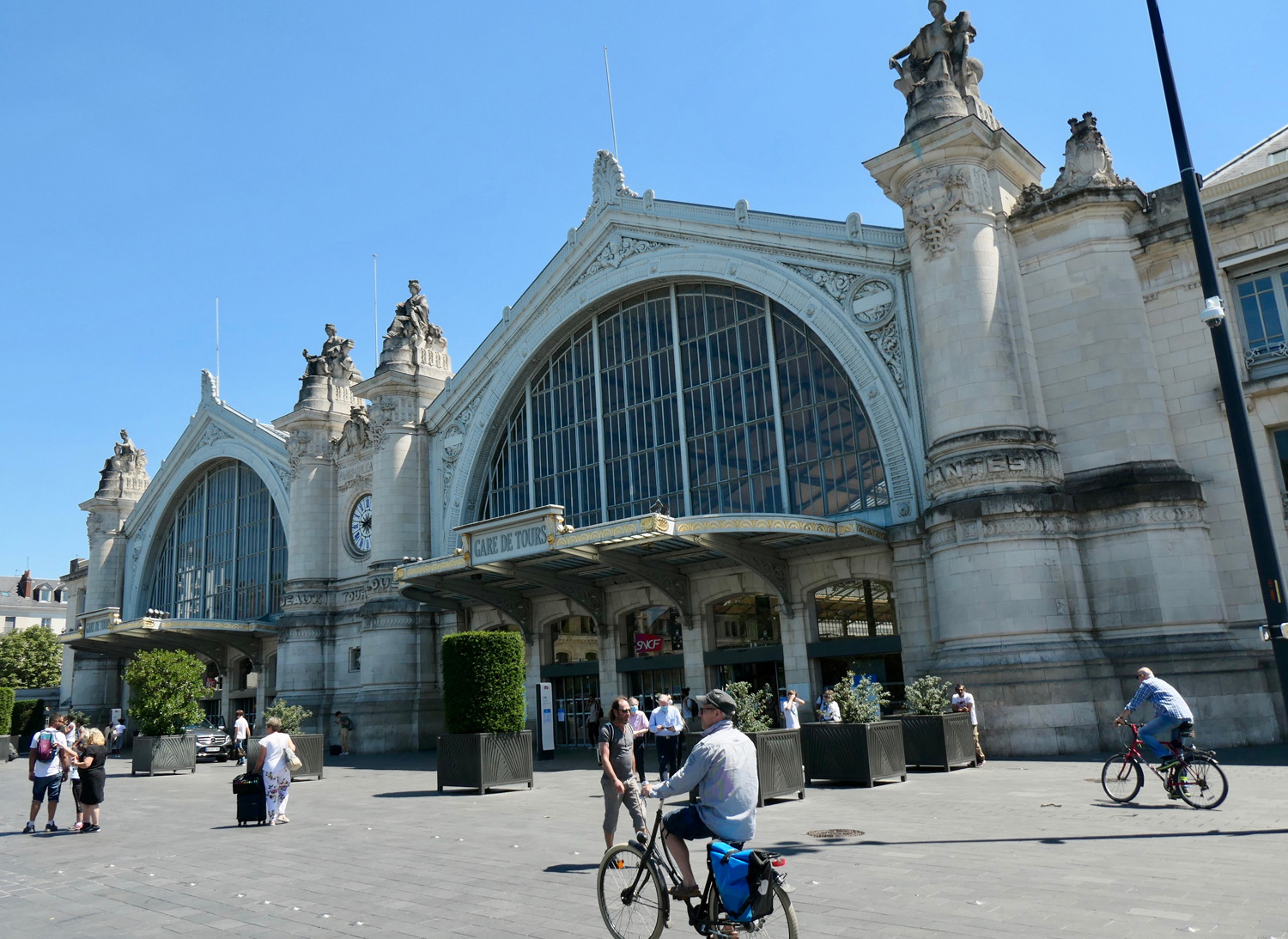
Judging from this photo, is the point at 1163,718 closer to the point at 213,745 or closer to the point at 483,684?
the point at 483,684

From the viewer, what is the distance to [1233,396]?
38.0 feet

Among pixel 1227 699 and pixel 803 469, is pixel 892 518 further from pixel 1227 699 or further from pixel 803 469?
pixel 1227 699

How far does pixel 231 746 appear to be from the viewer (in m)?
35.0

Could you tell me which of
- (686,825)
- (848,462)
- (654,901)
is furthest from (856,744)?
(848,462)

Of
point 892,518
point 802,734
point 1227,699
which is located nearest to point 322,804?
point 802,734

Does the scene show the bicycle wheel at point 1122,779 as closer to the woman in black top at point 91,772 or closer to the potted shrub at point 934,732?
the potted shrub at point 934,732

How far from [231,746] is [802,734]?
2440cm

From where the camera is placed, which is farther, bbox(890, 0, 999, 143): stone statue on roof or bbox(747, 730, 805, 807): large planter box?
bbox(890, 0, 999, 143): stone statue on roof

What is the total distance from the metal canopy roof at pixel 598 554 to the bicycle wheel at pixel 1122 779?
11.6m

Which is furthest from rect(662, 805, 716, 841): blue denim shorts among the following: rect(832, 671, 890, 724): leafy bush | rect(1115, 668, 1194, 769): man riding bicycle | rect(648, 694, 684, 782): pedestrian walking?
rect(648, 694, 684, 782): pedestrian walking

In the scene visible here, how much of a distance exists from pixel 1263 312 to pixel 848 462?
1029 cm

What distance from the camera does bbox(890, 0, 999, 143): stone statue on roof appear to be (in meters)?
25.2

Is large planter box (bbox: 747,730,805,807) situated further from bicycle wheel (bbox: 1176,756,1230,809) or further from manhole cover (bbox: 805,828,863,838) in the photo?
bicycle wheel (bbox: 1176,756,1230,809)

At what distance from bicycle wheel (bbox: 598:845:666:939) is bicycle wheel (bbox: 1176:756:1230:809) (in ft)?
27.7
